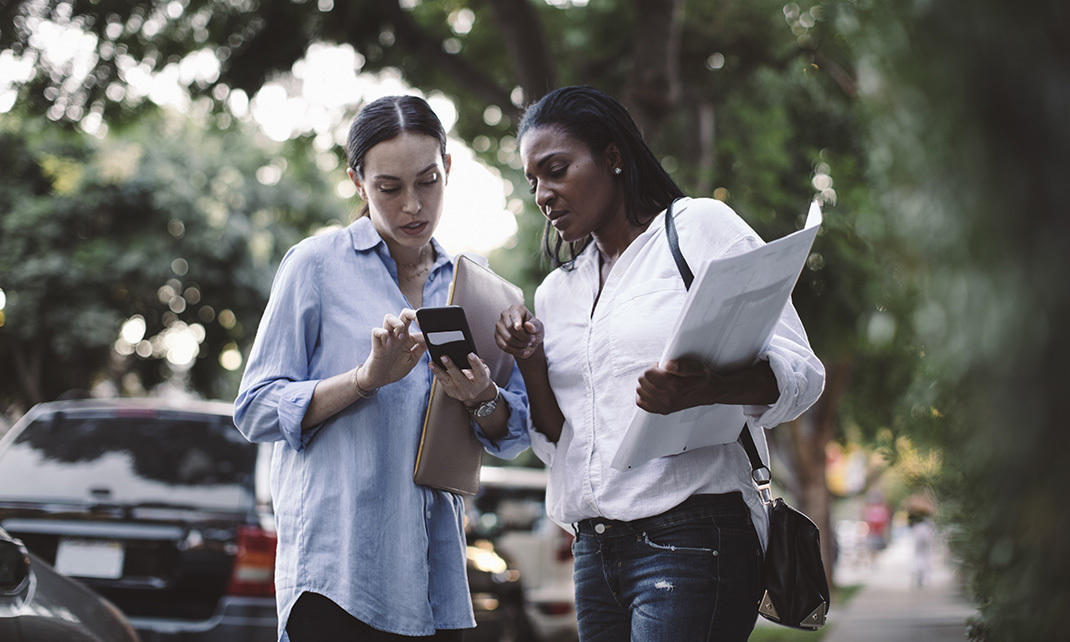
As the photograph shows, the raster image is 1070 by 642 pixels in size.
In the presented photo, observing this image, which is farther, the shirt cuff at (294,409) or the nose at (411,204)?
the nose at (411,204)

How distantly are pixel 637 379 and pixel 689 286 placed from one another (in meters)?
0.24

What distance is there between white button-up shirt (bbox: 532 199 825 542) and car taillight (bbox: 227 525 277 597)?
2449 millimetres

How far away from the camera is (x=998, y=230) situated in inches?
35.7

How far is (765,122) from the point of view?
28.5ft

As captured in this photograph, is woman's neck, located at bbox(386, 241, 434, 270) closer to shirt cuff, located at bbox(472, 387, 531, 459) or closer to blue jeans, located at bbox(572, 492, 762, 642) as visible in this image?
shirt cuff, located at bbox(472, 387, 531, 459)

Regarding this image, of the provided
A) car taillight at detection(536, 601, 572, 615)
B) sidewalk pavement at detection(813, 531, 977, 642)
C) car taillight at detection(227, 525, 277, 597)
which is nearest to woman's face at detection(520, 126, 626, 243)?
sidewalk pavement at detection(813, 531, 977, 642)

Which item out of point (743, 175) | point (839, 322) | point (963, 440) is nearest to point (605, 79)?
point (743, 175)

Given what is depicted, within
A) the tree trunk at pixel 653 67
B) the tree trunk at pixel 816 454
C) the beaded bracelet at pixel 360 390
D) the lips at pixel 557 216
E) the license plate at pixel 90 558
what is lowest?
the license plate at pixel 90 558

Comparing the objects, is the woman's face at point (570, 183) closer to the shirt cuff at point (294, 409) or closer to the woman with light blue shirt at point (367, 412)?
the woman with light blue shirt at point (367, 412)

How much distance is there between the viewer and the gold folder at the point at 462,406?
232 centimetres

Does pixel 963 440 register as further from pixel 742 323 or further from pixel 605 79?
pixel 605 79

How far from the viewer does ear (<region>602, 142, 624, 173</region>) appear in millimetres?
2457

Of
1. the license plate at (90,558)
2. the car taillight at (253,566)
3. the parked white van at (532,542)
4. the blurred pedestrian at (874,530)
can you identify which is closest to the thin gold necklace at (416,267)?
the car taillight at (253,566)

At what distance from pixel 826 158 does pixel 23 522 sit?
666 centimetres
